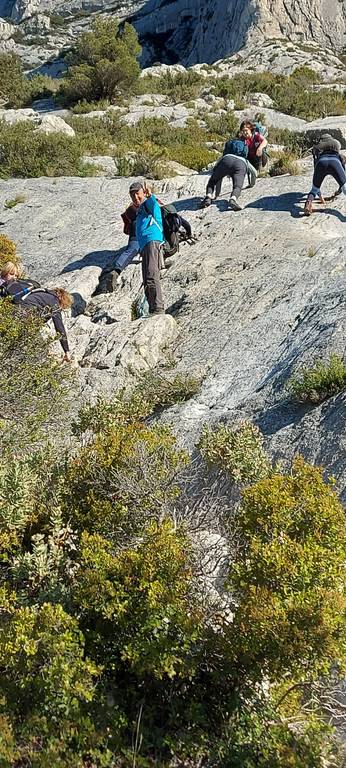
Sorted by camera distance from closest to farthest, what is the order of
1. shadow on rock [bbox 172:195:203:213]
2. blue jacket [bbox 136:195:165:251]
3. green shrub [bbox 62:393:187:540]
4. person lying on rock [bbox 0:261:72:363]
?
green shrub [bbox 62:393:187:540]
person lying on rock [bbox 0:261:72:363]
blue jacket [bbox 136:195:165:251]
shadow on rock [bbox 172:195:203:213]

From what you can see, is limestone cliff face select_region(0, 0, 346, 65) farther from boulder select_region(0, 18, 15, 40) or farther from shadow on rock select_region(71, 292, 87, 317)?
shadow on rock select_region(71, 292, 87, 317)

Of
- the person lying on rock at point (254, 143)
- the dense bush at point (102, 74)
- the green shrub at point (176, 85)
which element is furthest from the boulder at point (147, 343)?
the dense bush at point (102, 74)

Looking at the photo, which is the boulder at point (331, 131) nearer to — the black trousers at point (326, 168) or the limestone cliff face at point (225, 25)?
the black trousers at point (326, 168)

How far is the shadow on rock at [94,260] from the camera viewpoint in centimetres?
1051

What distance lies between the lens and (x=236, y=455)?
3877mm

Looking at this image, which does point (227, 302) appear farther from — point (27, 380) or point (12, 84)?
point (12, 84)

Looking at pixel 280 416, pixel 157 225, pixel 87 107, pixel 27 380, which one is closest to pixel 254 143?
pixel 157 225

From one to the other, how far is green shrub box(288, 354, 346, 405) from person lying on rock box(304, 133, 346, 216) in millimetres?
6011

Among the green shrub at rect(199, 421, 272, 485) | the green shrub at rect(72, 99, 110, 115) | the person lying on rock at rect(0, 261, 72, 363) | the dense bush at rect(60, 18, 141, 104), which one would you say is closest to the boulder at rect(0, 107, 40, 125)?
the green shrub at rect(72, 99, 110, 115)

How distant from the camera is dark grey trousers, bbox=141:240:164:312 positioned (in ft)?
27.7

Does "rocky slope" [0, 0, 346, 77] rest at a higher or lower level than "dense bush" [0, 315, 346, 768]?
higher

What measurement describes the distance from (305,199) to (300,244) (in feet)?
8.29

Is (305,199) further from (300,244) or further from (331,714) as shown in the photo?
(331,714)

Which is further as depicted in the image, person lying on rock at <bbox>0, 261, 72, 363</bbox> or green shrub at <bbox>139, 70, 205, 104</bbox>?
green shrub at <bbox>139, 70, 205, 104</bbox>
